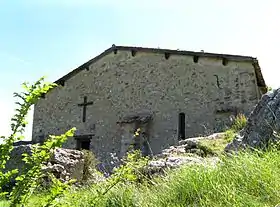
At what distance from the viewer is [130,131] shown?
1719 centimetres

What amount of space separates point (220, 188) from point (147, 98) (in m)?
13.5

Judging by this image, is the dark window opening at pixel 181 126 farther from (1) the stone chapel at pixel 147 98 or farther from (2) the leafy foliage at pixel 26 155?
(2) the leafy foliage at pixel 26 155

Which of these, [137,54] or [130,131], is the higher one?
[137,54]

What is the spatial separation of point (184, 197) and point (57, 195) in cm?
202

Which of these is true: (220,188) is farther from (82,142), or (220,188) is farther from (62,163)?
(82,142)

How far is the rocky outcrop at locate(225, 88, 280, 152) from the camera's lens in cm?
596

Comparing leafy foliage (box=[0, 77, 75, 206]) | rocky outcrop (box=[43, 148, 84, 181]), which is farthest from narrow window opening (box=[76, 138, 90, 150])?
leafy foliage (box=[0, 77, 75, 206])

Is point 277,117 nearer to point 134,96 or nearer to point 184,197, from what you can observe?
point 184,197

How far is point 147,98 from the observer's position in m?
17.7

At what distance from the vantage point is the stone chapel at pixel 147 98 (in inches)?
624

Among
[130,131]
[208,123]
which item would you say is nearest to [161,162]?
[208,123]

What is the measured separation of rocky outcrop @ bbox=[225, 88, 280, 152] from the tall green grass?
80 centimetres

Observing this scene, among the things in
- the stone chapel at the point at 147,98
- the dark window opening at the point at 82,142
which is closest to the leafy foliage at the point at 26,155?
the stone chapel at the point at 147,98

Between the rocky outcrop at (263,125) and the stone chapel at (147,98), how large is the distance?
28.7ft
